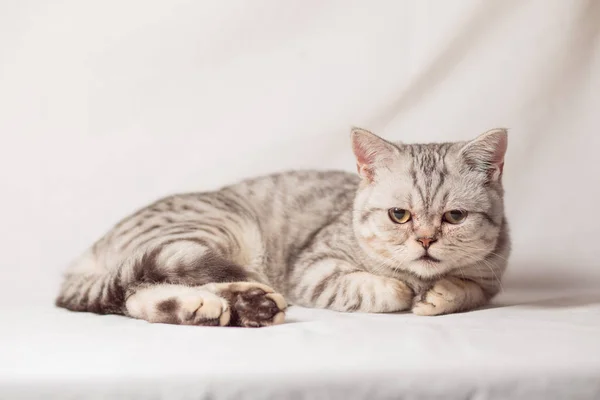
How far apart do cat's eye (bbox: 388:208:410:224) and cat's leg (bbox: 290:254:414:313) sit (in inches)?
9.4

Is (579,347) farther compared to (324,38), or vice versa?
(324,38)

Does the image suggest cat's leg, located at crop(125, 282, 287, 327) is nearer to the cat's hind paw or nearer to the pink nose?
the cat's hind paw

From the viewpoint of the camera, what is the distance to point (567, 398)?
2.14 m

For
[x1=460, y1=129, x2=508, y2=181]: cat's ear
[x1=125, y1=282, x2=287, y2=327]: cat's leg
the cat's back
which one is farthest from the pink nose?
the cat's back

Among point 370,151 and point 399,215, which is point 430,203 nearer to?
point 399,215

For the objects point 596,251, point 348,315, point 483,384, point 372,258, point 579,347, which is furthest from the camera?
point 596,251

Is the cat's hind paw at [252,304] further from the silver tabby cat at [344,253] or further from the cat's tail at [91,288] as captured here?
the cat's tail at [91,288]

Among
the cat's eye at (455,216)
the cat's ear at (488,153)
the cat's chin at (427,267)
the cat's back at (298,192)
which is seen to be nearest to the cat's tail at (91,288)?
the cat's back at (298,192)

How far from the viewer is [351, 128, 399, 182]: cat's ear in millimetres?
3023

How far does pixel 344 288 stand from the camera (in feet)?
9.84

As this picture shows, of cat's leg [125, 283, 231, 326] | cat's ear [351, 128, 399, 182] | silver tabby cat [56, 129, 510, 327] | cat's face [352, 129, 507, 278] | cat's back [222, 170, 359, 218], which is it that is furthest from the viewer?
cat's back [222, 170, 359, 218]

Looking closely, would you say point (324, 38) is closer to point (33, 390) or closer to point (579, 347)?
point (579, 347)

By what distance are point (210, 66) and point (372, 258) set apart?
1.54m

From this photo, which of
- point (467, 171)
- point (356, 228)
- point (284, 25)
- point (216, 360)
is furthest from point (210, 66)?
A: point (216, 360)
